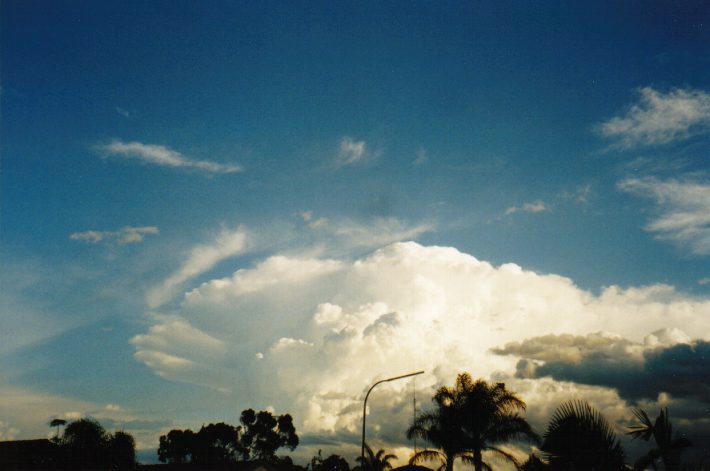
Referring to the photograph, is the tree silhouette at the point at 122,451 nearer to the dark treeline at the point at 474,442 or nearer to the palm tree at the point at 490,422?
the dark treeline at the point at 474,442

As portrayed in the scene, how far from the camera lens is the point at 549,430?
836cm

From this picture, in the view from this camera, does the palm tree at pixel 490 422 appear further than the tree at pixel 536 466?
Yes

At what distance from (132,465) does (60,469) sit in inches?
254

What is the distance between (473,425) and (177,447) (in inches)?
2884

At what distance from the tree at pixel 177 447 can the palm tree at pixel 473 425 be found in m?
67.8

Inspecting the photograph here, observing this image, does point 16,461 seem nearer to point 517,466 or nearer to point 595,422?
point 517,466

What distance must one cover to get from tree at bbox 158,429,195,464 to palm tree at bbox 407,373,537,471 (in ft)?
222

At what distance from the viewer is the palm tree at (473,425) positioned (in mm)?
35219

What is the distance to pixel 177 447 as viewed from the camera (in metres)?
90.1

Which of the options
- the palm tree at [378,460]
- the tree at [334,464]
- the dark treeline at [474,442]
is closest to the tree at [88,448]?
the dark treeline at [474,442]

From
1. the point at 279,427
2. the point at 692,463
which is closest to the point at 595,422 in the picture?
the point at 692,463

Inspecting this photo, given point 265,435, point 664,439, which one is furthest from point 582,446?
point 265,435

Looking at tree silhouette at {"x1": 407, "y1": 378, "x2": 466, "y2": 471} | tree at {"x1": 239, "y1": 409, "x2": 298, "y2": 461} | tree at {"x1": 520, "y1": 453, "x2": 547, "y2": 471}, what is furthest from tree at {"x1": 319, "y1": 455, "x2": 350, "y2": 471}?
tree at {"x1": 520, "y1": 453, "x2": 547, "y2": 471}

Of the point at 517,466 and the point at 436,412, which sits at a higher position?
the point at 436,412
